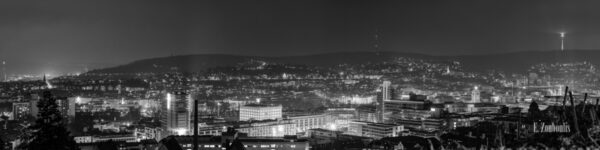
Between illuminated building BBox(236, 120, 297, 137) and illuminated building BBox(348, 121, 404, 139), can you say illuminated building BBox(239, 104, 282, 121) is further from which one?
illuminated building BBox(348, 121, 404, 139)

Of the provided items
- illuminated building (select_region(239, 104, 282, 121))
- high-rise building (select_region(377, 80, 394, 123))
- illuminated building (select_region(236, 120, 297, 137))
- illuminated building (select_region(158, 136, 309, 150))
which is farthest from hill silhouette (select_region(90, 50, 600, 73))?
illuminated building (select_region(158, 136, 309, 150))

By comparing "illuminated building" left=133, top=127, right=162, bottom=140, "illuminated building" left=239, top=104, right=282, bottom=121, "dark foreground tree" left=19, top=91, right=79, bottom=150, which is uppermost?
"dark foreground tree" left=19, top=91, right=79, bottom=150

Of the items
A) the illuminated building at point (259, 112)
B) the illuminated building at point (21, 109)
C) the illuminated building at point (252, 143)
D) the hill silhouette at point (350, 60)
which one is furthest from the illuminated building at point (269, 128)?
the hill silhouette at point (350, 60)

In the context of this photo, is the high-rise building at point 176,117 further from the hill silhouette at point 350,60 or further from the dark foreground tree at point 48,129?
the hill silhouette at point 350,60

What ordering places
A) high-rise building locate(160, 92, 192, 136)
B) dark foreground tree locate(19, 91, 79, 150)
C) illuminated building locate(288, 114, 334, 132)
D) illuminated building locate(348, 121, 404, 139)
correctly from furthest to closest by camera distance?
illuminated building locate(288, 114, 334, 132), high-rise building locate(160, 92, 192, 136), illuminated building locate(348, 121, 404, 139), dark foreground tree locate(19, 91, 79, 150)

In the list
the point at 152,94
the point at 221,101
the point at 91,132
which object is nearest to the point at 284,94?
the point at 221,101

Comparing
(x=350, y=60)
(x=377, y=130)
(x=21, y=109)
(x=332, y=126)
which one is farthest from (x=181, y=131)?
(x=350, y=60)
